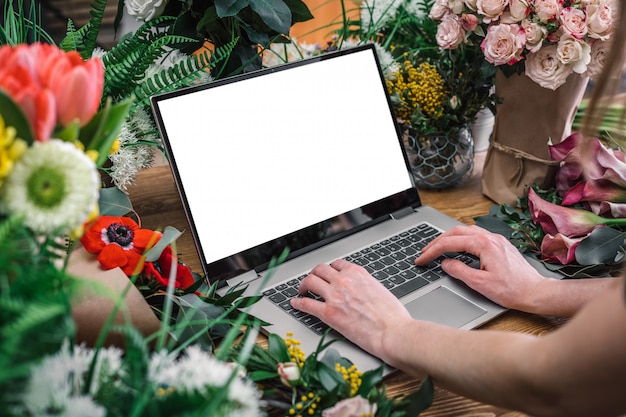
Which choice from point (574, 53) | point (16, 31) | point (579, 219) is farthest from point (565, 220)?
point (16, 31)

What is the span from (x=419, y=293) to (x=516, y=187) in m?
0.39

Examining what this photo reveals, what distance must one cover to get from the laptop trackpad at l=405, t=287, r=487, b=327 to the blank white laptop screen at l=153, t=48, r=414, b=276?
0.23 m

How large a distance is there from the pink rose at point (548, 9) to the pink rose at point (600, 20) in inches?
1.9

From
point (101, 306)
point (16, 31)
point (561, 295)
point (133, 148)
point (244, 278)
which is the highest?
point (16, 31)

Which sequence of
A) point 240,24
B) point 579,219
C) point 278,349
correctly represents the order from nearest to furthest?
point 278,349, point 579,219, point 240,24

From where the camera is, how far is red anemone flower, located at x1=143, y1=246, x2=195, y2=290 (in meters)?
0.75

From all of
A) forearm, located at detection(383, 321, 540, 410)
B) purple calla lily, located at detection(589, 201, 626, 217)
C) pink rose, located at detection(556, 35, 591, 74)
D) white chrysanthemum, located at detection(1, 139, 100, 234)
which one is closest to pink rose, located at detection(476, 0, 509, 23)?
pink rose, located at detection(556, 35, 591, 74)

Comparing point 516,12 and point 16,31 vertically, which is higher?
point 16,31

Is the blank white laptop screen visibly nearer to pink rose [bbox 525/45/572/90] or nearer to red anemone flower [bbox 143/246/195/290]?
red anemone flower [bbox 143/246/195/290]

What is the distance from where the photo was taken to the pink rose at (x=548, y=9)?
0.94 metres

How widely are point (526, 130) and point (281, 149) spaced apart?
1.54 feet

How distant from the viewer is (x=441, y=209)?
1151 mm

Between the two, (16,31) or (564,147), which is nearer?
(16,31)

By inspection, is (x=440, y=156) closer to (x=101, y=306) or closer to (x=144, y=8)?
(x=144, y=8)
